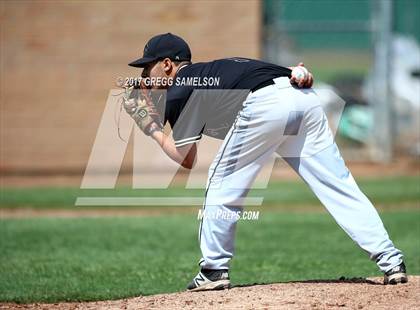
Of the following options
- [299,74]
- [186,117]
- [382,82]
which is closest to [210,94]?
[186,117]

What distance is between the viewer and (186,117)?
611cm

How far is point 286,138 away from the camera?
6.39 meters

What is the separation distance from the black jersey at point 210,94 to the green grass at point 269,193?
25.9 ft

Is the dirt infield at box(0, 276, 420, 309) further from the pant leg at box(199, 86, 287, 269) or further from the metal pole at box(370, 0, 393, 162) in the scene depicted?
the metal pole at box(370, 0, 393, 162)

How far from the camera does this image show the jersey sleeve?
6.11m

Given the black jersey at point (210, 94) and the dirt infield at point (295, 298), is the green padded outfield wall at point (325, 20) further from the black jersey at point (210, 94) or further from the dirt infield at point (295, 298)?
the dirt infield at point (295, 298)

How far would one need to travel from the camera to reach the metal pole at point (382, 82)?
1853cm

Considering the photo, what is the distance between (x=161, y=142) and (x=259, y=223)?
6.02 metres

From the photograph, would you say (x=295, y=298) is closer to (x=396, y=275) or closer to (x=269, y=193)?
(x=396, y=275)

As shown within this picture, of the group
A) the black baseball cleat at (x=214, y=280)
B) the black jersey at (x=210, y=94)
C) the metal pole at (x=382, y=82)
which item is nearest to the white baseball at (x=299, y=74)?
the black jersey at (x=210, y=94)

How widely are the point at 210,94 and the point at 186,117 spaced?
0.29m

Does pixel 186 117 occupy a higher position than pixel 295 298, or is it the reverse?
pixel 186 117

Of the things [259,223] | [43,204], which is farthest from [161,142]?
[43,204]

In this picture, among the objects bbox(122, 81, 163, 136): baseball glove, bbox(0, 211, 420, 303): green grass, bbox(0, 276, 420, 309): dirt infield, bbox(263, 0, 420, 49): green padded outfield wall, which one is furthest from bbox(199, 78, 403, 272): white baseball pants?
bbox(263, 0, 420, 49): green padded outfield wall
